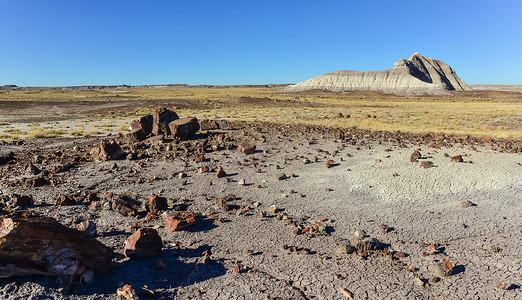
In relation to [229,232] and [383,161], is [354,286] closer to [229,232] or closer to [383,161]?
[229,232]

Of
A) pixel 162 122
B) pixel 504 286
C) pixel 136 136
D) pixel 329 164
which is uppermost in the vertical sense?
pixel 162 122

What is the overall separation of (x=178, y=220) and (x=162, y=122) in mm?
10175

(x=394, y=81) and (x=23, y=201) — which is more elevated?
(x=394, y=81)

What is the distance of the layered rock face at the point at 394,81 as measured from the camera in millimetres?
101250

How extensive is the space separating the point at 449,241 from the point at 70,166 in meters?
12.3

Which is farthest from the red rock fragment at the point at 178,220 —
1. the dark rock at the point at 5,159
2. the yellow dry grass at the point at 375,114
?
the yellow dry grass at the point at 375,114

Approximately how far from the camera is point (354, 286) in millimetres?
5301

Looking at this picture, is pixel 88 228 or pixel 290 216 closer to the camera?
pixel 88 228

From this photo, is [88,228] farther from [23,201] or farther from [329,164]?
[329,164]

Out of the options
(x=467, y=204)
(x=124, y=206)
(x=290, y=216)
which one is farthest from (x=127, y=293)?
(x=467, y=204)

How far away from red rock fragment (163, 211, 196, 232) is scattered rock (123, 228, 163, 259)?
3.45 ft

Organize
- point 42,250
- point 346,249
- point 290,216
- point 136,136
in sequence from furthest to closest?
1. point 136,136
2. point 290,216
3. point 346,249
4. point 42,250

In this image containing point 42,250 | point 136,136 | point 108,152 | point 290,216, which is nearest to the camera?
point 42,250

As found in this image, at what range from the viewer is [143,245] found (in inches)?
234
